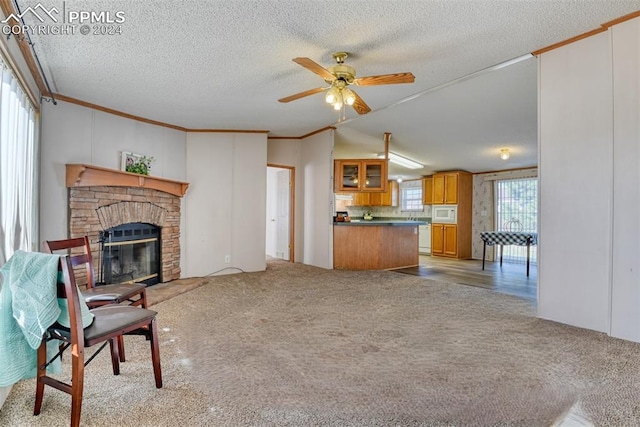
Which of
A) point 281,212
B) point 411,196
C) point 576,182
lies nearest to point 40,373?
point 576,182

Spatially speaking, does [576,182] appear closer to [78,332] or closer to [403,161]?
[78,332]

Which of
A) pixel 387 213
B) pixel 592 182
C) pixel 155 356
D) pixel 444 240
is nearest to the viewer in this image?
pixel 155 356

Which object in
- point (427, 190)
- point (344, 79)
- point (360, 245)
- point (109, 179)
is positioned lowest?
point (360, 245)

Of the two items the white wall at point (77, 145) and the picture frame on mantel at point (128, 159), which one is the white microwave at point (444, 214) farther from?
the picture frame on mantel at point (128, 159)

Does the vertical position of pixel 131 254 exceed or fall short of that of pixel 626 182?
it falls short

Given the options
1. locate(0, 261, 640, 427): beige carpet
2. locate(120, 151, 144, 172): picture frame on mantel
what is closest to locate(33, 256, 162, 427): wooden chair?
locate(0, 261, 640, 427): beige carpet

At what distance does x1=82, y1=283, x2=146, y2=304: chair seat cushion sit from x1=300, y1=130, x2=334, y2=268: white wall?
3.74m

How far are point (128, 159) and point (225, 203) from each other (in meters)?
1.55

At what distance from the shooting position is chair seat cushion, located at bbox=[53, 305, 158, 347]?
1.55 m

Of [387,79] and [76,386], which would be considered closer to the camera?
[76,386]

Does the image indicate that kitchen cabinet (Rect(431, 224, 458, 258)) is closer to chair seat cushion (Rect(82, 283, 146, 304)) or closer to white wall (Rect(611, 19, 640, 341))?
white wall (Rect(611, 19, 640, 341))

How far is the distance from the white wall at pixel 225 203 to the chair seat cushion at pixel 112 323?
142 inches

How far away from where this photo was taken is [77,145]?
13.0ft

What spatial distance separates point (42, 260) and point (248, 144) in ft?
14.2
